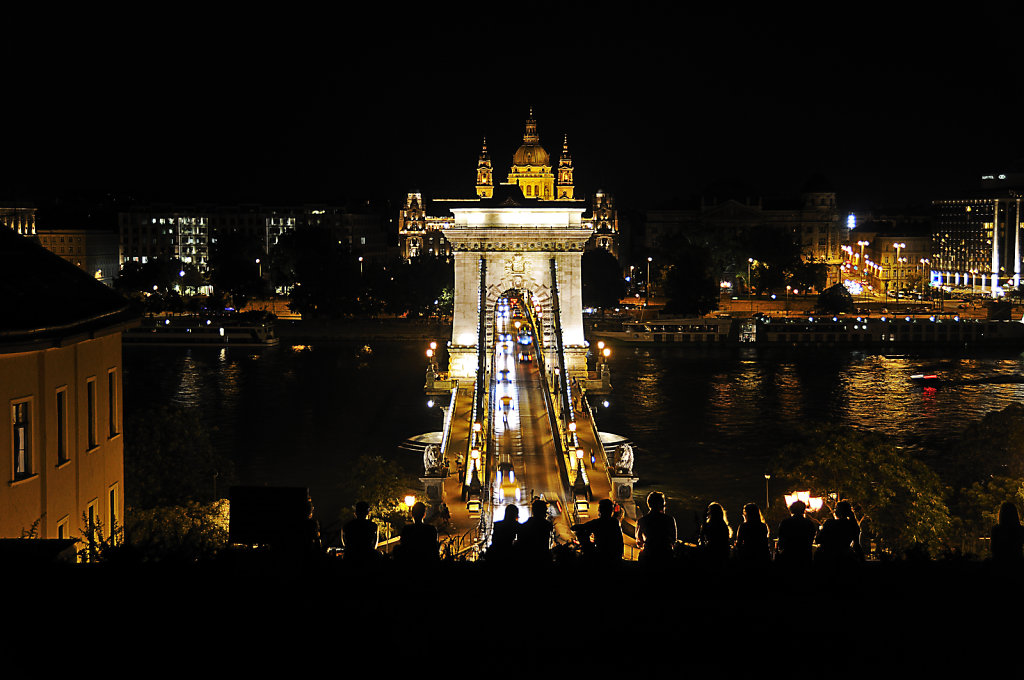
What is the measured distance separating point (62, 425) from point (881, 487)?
13.6 m

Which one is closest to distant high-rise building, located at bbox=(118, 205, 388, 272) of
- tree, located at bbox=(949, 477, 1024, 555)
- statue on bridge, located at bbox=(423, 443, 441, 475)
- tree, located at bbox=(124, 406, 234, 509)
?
statue on bridge, located at bbox=(423, 443, 441, 475)

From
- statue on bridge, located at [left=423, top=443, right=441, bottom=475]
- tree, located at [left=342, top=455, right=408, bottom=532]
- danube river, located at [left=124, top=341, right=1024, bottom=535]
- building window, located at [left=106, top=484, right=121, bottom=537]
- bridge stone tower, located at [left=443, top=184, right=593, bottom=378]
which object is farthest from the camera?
bridge stone tower, located at [left=443, top=184, right=593, bottom=378]

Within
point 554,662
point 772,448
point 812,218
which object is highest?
point 812,218

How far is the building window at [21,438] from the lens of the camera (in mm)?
9117

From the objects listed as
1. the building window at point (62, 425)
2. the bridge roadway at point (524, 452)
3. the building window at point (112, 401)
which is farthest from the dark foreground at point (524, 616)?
the bridge roadway at point (524, 452)

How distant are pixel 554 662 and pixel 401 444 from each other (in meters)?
29.6

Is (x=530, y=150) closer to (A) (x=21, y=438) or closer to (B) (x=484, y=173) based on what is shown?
(B) (x=484, y=173)

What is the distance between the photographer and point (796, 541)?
6883 mm

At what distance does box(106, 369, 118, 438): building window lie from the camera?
443 inches

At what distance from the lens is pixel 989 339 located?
67312 millimetres

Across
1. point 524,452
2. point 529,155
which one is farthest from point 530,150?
point 524,452

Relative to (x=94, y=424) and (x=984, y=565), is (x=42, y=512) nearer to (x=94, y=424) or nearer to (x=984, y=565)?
(x=94, y=424)

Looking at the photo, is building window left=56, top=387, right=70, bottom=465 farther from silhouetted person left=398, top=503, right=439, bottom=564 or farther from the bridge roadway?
the bridge roadway

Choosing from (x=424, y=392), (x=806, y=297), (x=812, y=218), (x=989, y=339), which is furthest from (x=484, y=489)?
(x=812, y=218)
